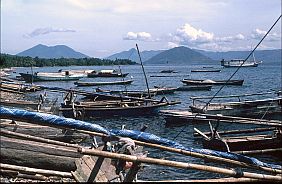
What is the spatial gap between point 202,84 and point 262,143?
5176 cm

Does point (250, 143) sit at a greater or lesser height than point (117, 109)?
greater

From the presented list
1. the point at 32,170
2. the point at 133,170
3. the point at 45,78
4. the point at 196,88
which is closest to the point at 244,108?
the point at 32,170

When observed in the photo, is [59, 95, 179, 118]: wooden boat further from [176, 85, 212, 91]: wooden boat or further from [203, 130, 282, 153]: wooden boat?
[176, 85, 212, 91]: wooden boat

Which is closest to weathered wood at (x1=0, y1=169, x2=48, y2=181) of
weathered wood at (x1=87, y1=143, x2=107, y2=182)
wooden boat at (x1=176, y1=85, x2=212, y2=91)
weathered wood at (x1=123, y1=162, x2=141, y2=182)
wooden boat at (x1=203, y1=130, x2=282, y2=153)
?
weathered wood at (x1=87, y1=143, x2=107, y2=182)

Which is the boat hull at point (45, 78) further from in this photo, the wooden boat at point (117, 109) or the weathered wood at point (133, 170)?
the weathered wood at point (133, 170)

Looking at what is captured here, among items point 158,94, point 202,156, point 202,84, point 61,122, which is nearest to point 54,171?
point 61,122

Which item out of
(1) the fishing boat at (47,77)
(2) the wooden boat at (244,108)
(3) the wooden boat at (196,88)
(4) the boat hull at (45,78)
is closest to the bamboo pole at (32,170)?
(2) the wooden boat at (244,108)

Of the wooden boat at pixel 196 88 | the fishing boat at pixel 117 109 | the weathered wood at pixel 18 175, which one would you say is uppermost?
Result: the weathered wood at pixel 18 175

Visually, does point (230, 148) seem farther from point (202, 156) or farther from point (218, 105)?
point (218, 105)

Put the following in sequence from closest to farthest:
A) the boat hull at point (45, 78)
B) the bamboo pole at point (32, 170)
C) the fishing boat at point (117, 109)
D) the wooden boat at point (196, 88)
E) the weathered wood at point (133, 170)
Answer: the weathered wood at point (133, 170) → the bamboo pole at point (32, 170) → the fishing boat at point (117, 109) → the wooden boat at point (196, 88) → the boat hull at point (45, 78)

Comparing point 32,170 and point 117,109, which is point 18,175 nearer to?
point 32,170

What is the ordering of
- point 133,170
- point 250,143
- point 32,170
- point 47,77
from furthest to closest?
point 47,77 < point 250,143 < point 32,170 < point 133,170

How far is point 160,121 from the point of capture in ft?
103

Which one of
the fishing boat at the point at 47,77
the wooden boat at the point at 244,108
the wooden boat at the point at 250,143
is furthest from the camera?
the fishing boat at the point at 47,77
